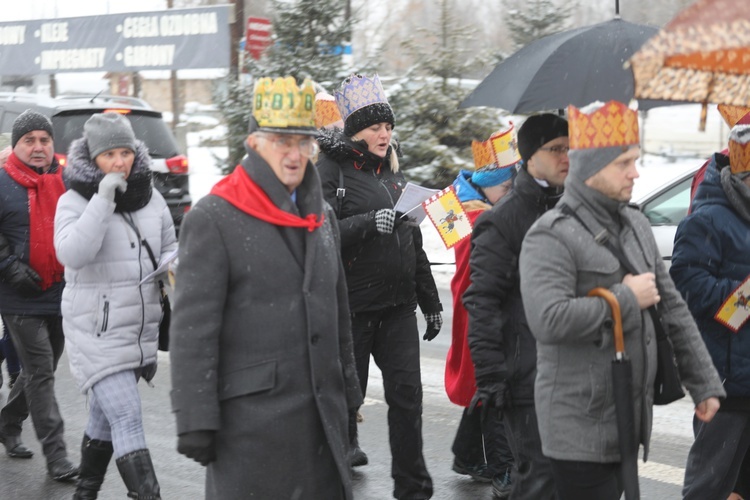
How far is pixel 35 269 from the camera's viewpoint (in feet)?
19.1

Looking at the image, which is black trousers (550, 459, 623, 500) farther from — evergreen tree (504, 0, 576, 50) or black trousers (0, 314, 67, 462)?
evergreen tree (504, 0, 576, 50)

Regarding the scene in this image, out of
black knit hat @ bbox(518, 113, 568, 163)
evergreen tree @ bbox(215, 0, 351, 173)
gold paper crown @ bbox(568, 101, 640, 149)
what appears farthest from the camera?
evergreen tree @ bbox(215, 0, 351, 173)

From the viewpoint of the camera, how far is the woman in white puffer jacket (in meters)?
4.71

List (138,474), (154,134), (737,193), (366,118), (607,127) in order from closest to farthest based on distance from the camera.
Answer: (607,127) < (737,193) < (138,474) < (366,118) < (154,134)

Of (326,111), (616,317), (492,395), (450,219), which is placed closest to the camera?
(616,317)

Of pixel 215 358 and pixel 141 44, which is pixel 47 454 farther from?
pixel 141 44

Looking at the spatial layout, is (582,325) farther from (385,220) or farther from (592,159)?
(385,220)

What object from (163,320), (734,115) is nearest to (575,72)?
(734,115)

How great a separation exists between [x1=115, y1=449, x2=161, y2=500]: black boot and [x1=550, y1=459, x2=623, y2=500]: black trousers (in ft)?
6.51

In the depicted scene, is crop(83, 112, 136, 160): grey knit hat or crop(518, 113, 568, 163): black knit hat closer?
crop(518, 113, 568, 163): black knit hat

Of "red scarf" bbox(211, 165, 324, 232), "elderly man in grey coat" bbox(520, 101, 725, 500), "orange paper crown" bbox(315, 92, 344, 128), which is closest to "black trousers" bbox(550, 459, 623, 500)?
"elderly man in grey coat" bbox(520, 101, 725, 500)

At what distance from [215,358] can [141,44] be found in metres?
21.9

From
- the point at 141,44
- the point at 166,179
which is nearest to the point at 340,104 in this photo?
the point at 166,179

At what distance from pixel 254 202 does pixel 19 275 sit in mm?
2778
